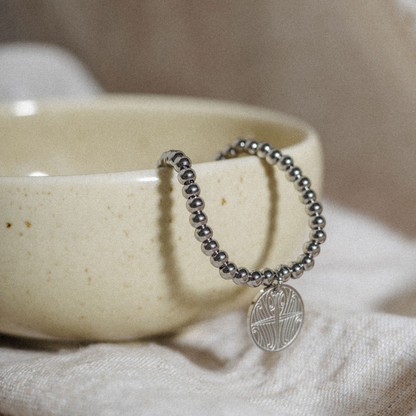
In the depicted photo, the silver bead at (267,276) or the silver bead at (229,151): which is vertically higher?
the silver bead at (229,151)

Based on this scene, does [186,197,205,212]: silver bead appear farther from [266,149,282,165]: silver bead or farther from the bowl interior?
the bowl interior

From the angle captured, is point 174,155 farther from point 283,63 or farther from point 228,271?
point 283,63

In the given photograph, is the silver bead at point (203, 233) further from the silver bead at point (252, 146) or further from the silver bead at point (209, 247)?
the silver bead at point (252, 146)

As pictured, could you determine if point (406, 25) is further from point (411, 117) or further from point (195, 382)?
point (195, 382)

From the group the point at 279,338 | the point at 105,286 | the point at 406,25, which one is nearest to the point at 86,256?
the point at 105,286

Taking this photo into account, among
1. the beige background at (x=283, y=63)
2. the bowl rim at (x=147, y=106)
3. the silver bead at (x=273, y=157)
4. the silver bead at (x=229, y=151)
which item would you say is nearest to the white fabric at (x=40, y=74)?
the beige background at (x=283, y=63)

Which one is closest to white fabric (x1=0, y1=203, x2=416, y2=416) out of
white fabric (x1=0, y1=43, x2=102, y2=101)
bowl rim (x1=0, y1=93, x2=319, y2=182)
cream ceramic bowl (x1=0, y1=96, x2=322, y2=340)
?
cream ceramic bowl (x1=0, y1=96, x2=322, y2=340)

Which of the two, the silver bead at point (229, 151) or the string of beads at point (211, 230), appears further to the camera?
the silver bead at point (229, 151)

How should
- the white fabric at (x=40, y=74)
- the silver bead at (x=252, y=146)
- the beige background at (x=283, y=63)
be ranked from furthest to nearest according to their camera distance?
the white fabric at (x=40, y=74) < the beige background at (x=283, y=63) < the silver bead at (x=252, y=146)
